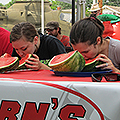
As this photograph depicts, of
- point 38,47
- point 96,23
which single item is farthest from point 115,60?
point 38,47

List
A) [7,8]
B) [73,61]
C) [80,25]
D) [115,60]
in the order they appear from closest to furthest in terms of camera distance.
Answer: [73,61]
[80,25]
[115,60]
[7,8]

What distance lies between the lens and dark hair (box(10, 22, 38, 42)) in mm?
1963

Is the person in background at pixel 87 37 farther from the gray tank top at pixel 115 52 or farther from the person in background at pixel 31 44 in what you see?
the person in background at pixel 31 44

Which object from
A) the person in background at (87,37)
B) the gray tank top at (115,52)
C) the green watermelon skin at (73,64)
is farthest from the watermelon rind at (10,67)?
the gray tank top at (115,52)

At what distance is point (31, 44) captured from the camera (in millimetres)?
2041

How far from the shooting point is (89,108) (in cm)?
101

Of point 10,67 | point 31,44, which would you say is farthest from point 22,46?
point 10,67

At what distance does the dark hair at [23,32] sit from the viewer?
6.44ft

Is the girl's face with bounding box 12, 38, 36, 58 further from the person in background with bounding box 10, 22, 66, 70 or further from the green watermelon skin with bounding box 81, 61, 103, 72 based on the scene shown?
the green watermelon skin with bounding box 81, 61, 103, 72

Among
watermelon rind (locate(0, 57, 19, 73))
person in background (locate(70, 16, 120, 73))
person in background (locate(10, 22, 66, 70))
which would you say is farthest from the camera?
person in background (locate(10, 22, 66, 70))

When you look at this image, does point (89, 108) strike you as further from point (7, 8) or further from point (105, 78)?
point (7, 8)

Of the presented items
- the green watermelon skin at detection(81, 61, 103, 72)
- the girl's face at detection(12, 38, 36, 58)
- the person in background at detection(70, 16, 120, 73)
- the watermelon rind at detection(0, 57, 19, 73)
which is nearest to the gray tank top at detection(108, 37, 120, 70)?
the person in background at detection(70, 16, 120, 73)

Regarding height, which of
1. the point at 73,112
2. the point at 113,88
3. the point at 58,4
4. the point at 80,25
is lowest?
the point at 73,112

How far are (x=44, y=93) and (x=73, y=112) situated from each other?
189 millimetres
